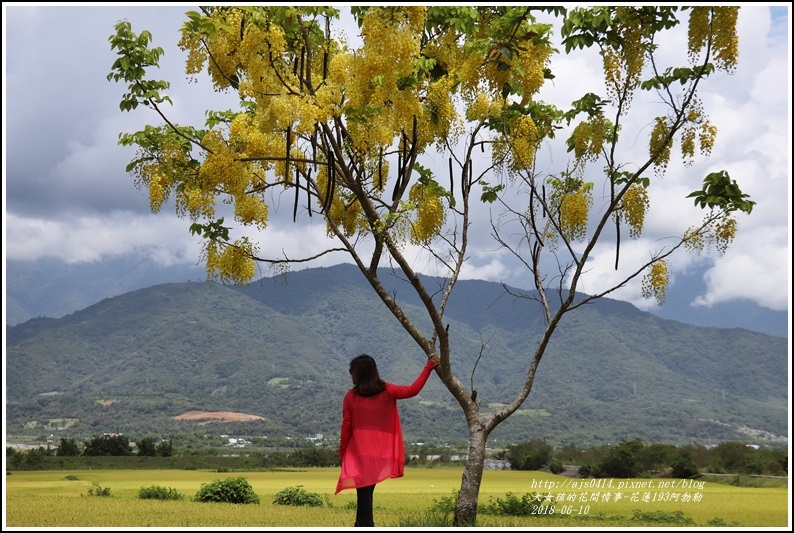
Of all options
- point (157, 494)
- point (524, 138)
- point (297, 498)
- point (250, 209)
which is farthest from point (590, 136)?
point (157, 494)

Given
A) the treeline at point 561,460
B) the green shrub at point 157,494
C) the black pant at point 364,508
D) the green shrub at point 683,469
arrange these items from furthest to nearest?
the treeline at point 561,460 < the green shrub at point 683,469 < the green shrub at point 157,494 < the black pant at point 364,508

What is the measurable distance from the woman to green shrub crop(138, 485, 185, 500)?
25.4 ft

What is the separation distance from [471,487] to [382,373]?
142 meters

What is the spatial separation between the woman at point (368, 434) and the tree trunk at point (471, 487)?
7.07 feet

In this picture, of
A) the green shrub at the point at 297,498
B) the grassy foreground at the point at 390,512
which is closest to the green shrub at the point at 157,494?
the grassy foreground at the point at 390,512

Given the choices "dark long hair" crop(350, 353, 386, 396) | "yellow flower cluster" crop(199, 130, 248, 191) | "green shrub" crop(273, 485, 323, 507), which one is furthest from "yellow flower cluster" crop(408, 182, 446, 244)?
"green shrub" crop(273, 485, 323, 507)

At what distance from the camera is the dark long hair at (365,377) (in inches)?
290

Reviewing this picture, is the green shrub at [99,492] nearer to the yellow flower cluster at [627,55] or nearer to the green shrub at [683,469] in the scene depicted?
the yellow flower cluster at [627,55]

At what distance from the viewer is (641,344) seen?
19338cm

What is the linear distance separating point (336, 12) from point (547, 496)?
7.53m

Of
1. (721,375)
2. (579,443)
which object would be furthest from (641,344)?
(579,443)

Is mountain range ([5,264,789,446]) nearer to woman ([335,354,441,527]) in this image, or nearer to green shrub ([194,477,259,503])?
green shrub ([194,477,259,503])

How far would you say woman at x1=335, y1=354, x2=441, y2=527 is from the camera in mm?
7414

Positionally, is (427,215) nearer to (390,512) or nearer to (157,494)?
(390,512)
